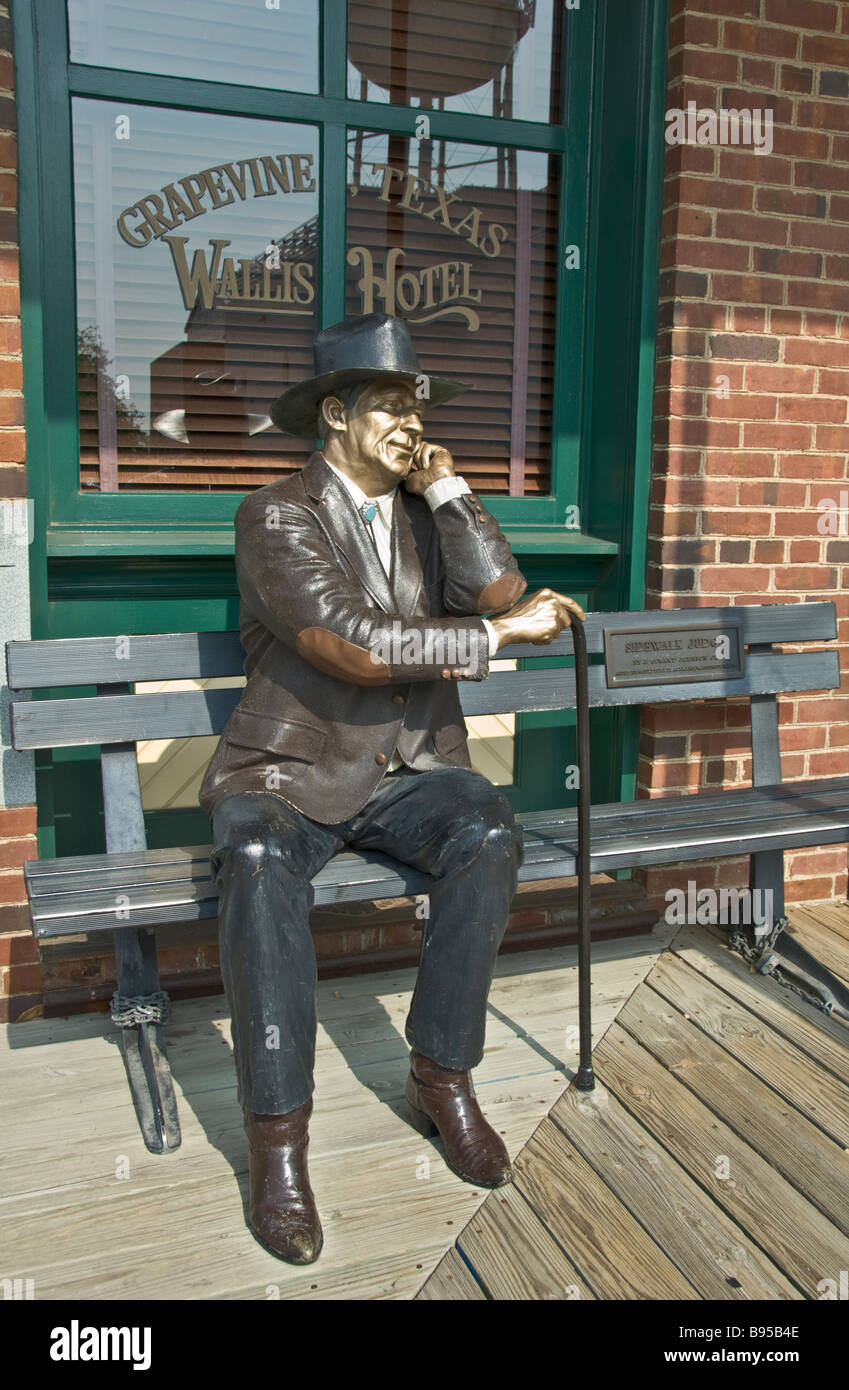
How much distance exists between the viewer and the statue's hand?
2.88m

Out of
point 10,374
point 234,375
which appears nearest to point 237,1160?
point 10,374

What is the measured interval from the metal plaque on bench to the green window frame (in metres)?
0.68

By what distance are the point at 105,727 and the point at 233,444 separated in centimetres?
107

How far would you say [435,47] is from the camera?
3.55 m

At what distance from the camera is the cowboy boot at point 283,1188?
2.19 m

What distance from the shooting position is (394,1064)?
9.55 feet

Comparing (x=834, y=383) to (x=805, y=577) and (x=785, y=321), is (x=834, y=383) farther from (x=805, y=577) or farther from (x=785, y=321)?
(x=805, y=577)

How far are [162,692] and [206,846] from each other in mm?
457

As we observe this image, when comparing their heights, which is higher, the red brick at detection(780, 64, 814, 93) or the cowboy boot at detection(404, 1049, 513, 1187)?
the red brick at detection(780, 64, 814, 93)

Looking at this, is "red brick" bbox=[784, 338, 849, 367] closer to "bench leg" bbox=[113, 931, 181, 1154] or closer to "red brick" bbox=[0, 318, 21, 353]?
"red brick" bbox=[0, 318, 21, 353]

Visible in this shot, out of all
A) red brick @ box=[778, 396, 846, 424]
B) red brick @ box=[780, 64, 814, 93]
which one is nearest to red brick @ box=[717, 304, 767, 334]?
red brick @ box=[778, 396, 846, 424]

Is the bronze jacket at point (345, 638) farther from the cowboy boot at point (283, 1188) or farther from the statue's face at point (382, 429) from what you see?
the cowboy boot at point (283, 1188)
